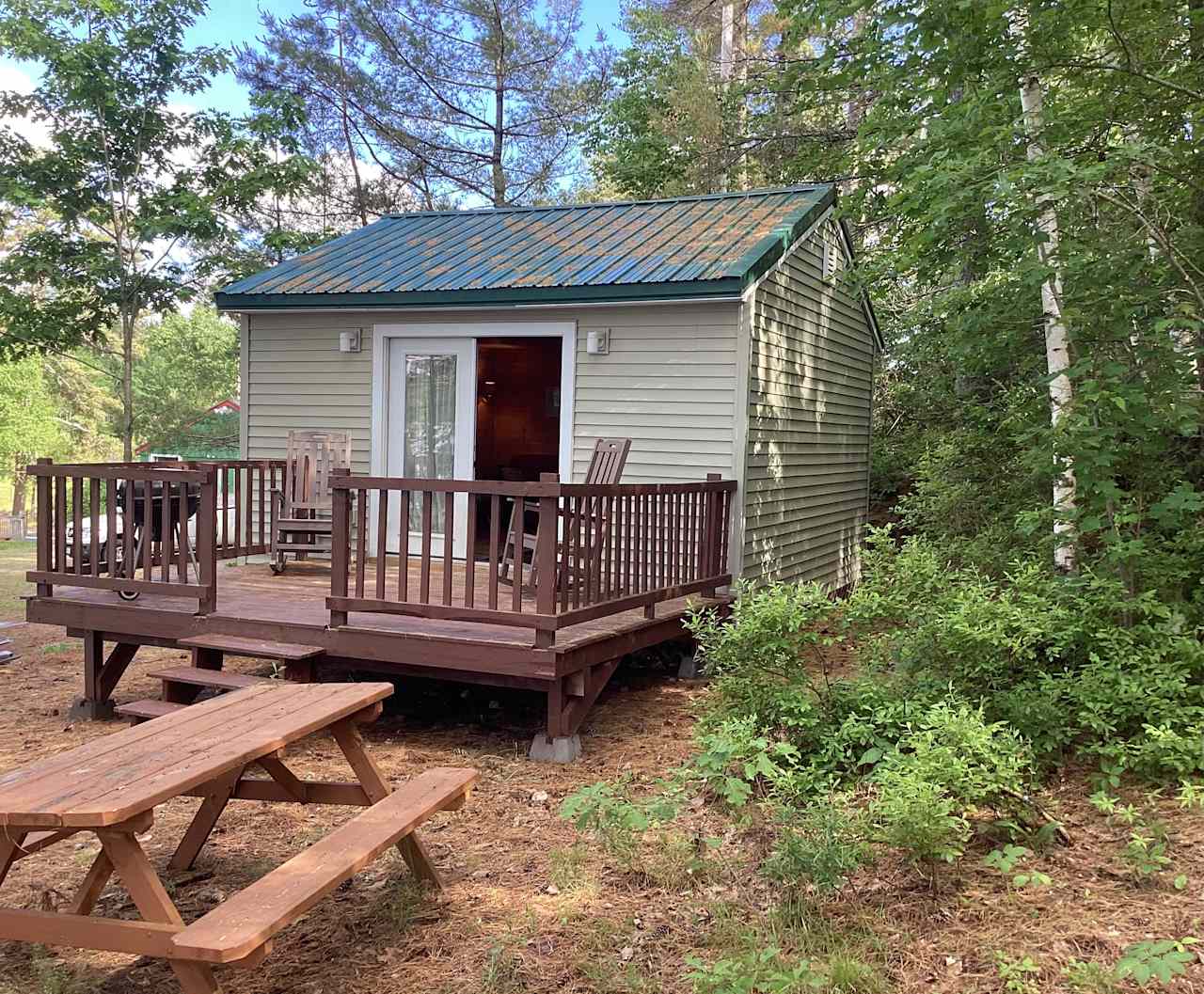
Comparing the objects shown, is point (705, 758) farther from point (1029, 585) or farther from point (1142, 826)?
point (1029, 585)

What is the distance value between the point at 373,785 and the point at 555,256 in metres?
5.21

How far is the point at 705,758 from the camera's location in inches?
140

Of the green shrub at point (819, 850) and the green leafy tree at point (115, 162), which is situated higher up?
the green leafy tree at point (115, 162)

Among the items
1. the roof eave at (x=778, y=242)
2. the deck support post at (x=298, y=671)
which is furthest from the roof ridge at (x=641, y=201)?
the deck support post at (x=298, y=671)

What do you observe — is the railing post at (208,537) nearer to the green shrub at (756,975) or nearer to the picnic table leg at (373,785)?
the picnic table leg at (373,785)

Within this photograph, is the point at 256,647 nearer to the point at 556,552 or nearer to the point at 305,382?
the point at 556,552

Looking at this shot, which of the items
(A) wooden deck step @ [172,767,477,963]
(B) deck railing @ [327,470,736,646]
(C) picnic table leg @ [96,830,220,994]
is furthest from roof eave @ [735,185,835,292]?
(C) picnic table leg @ [96,830,220,994]

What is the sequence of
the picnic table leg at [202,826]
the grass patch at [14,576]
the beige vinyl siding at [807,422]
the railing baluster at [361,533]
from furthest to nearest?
the grass patch at [14,576] < the beige vinyl siding at [807,422] < the railing baluster at [361,533] < the picnic table leg at [202,826]

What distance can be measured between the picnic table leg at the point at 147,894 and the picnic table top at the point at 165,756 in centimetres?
13

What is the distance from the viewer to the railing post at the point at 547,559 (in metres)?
4.56

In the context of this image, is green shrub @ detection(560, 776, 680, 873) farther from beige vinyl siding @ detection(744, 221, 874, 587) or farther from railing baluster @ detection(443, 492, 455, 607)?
beige vinyl siding @ detection(744, 221, 874, 587)

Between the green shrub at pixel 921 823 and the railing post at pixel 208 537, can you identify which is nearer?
the green shrub at pixel 921 823

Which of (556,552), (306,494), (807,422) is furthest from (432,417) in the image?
(556,552)

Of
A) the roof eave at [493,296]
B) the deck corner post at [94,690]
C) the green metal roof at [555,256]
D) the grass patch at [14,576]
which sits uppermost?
the green metal roof at [555,256]
